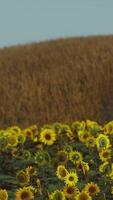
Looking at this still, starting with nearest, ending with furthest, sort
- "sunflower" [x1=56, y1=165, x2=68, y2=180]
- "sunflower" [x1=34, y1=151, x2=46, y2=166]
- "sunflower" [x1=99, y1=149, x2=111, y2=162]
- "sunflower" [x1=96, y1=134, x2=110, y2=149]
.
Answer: "sunflower" [x1=56, y1=165, x2=68, y2=180] → "sunflower" [x1=34, y1=151, x2=46, y2=166] → "sunflower" [x1=99, y1=149, x2=111, y2=162] → "sunflower" [x1=96, y1=134, x2=110, y2=149]

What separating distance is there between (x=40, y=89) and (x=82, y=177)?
19.2 ft

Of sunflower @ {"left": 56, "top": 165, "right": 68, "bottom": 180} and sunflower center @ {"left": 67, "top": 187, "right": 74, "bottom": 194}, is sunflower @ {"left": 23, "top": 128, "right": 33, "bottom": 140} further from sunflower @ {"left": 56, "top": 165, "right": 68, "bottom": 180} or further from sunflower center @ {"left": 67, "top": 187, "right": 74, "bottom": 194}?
sunflower center @ {"left": 67, "top": 187, "right": 74, "bottom": 194}

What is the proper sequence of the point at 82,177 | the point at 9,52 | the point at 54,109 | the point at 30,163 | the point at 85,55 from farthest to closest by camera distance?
1. the point at 9,52
2. the point at 85,55
3. the point at 54,109
4. the point at 30,163
5. the point at 82,177

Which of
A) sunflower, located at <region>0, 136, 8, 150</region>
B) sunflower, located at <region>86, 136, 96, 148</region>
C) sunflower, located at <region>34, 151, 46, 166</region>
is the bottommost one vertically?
sunflower, located at <region>34, 151, 46, 166</region>

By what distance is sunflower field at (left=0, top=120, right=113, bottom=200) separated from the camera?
12.7 ft

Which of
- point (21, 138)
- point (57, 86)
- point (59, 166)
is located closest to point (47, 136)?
point (21, 138)

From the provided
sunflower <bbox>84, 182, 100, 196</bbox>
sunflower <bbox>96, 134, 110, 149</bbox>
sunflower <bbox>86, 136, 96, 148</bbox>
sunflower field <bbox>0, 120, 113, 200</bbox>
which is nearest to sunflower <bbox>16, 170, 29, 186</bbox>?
sunflower field <bbox>0, 120, 113, 200</bbox>

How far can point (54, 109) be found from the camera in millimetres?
10016

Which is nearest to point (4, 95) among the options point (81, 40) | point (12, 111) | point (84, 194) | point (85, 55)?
point (12, 111)

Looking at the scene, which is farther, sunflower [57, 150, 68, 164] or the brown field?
the brown field

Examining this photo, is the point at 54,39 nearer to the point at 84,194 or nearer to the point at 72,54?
the point at 72,54

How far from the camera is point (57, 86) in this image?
1039 centimetres

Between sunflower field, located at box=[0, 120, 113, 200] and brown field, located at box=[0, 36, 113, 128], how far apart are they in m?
3.93

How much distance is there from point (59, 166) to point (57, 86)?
252 inches
